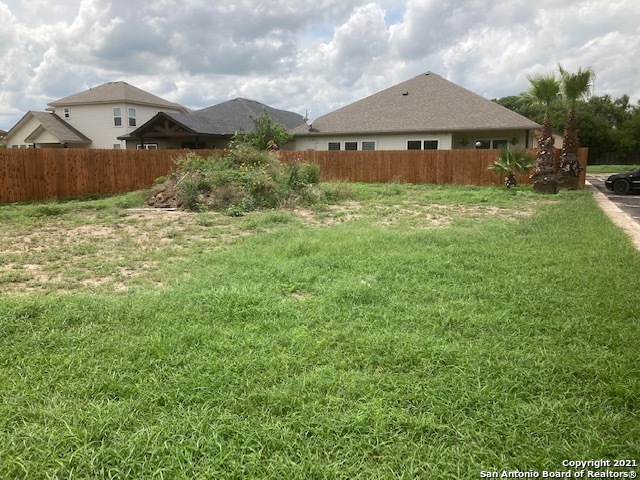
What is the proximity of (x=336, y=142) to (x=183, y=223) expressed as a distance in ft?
52.0

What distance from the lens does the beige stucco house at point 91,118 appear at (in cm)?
3075

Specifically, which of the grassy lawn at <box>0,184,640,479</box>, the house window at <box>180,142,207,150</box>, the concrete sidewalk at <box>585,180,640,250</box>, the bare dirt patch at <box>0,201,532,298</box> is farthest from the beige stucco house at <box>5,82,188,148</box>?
the concrete sidewalk at <box>585,180,640,250</box>

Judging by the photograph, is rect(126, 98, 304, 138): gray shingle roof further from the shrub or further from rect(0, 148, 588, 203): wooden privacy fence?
the shrub

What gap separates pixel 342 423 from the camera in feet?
8.50

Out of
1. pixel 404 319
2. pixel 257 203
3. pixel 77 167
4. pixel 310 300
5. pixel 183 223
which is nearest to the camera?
pixel 404 319

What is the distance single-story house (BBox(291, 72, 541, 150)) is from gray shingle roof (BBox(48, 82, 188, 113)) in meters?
12.7

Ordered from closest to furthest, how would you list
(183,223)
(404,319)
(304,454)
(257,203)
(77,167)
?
(304,454) → (404,319) → (183,223) → (257,203) → (77,167)

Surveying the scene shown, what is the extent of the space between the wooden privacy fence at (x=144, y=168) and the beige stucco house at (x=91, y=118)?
14.4 m

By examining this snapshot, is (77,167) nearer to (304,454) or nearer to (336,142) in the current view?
(336,142)

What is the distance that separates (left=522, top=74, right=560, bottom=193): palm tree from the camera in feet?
52.5

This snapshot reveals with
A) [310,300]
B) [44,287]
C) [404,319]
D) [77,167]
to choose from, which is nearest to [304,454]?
[404,319]

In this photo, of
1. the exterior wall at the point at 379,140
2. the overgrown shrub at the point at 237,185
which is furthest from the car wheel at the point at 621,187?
the overgrown shrub at the point at 237,185

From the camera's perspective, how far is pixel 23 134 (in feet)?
108

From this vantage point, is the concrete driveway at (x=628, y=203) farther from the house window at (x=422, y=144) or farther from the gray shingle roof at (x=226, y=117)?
the gray shingle roof at (x=226, y=117)
